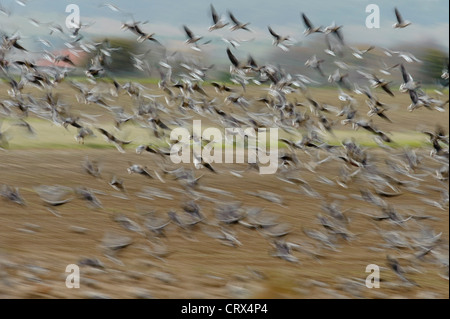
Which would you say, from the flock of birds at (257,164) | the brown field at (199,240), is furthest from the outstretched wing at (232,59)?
the brown field at (199,240)

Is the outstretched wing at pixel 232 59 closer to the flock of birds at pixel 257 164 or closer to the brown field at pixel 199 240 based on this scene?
the flock of birds at pixel 257 164

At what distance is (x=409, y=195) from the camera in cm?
825

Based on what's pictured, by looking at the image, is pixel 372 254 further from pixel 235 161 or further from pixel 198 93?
pixel 235 161

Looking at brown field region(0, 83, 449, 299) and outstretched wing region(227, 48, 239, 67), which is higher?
outstretched wing region(227, 48, 239, 67)

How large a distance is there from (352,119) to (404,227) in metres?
1.36

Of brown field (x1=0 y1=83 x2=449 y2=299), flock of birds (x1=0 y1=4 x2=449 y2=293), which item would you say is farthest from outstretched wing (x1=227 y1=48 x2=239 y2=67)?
brown field (x1=0 y1=83 x2=449 y2=299)

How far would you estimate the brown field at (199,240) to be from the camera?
202 inches

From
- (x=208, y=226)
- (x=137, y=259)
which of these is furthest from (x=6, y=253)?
(x=208, y=226)

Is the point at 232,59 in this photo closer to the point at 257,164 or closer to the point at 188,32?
the point at 188,32

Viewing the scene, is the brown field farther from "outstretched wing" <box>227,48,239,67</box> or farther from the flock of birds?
"outstretched wing" <box>227,48,239,67</box>

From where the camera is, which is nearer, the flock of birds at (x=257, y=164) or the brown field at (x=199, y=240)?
the brown field at (x=199, y=240)

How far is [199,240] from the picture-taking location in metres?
6.29

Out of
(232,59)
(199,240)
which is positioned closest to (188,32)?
(232,59)

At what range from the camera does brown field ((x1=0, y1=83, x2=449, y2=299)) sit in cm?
512
